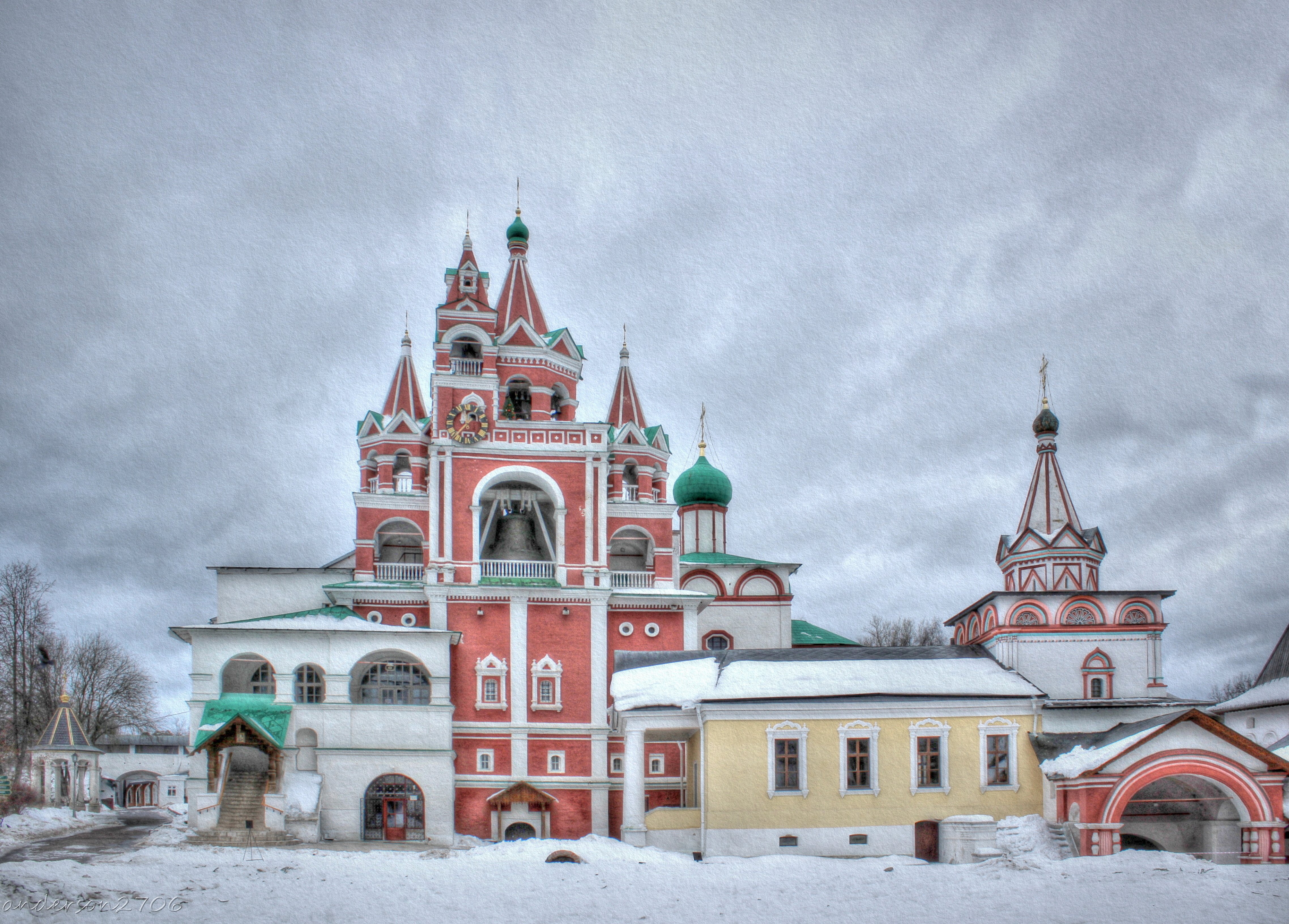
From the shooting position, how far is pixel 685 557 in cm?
4519

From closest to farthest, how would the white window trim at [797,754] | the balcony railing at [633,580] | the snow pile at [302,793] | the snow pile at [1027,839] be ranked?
the snow pile at [1027,839] → the white window trim at [797,754] → the snow pile at [302,793] → the balcony railing at [633,580]

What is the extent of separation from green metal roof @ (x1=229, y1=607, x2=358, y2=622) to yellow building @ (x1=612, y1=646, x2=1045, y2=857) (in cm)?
976

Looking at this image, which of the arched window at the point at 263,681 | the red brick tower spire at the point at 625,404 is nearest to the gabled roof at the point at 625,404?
the red brick tower spire at the point at 625,404

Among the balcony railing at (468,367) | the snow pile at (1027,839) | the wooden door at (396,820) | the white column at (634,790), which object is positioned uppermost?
the balcony railing at (468,367)

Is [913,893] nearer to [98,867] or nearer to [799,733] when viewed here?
[799,733]

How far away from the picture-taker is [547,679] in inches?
1405

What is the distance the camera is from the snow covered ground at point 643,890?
17.8 m

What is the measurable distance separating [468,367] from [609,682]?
34.9ft

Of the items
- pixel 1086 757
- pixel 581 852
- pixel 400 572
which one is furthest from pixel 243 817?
pixel 1086 757

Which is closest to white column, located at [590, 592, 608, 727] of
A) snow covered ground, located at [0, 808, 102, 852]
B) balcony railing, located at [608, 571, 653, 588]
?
balcony railing, located at [608, 571, 653, 588]

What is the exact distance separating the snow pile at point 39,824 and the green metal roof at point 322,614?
669cm

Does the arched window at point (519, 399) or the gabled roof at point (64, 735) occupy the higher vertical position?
the arched window at point (519, 399)

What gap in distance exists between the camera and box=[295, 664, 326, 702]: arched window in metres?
33.2

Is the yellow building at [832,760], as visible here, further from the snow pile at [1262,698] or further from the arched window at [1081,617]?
the snow pile at [1262,698]
